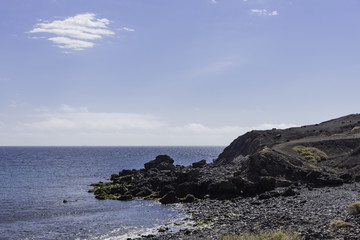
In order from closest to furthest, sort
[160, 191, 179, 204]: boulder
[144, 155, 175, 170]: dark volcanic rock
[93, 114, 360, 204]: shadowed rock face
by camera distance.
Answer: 1. [93, 114, 360, 204]: shadowed rock face
2. [160, 191, 179, 204]: boulder
3. [144, 155, 175, 170]: dark volcanic rock

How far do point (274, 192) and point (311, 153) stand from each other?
2784 cm

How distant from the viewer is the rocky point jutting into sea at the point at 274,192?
27156 mm

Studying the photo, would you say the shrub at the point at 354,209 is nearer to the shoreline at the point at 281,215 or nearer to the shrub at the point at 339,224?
the shoreline at the point at 281,215

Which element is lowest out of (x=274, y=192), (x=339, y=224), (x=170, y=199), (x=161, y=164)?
(x=170, y=199)

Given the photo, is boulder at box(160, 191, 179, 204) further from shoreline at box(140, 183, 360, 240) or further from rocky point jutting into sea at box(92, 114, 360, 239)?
shoreline at box(140, 183, 360, 240)

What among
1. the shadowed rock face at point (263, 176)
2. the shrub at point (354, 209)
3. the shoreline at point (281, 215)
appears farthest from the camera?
the shadowed rock face at point (263, 176)

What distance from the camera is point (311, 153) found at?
66.4 metres

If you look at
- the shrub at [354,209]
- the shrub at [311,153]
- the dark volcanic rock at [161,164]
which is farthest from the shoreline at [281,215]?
the dark volcanic rock at [161,164]

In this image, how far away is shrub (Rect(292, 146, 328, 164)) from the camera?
63.9m

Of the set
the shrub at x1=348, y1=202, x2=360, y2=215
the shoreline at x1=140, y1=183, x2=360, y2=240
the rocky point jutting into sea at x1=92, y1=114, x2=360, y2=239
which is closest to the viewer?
the shoreline at x1=140, y1=183, x2=360, y2=240

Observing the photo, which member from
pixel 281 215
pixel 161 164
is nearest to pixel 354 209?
pixel 281 215

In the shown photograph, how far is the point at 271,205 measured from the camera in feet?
121

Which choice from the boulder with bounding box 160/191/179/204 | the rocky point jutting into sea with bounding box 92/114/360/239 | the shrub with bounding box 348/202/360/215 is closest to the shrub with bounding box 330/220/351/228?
the rocky point jutting into sea with bounding box 92/114/360/239

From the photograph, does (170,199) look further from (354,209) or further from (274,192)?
(354,209)
